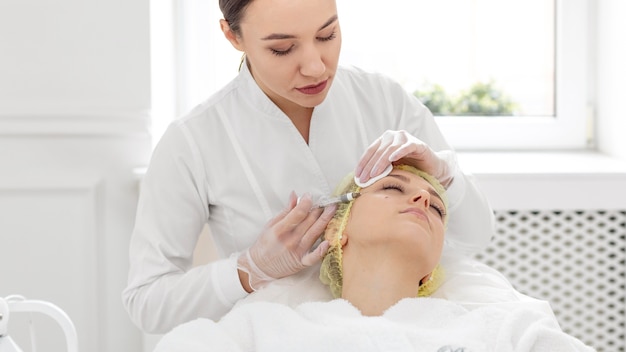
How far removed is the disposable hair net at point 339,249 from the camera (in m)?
1.60

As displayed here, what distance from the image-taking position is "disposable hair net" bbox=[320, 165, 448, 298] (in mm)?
1604

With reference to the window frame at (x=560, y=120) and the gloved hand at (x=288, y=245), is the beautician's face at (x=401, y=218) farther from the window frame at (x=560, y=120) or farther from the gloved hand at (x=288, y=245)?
the window frame at (x=560, y=120)

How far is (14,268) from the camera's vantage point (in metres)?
2.32

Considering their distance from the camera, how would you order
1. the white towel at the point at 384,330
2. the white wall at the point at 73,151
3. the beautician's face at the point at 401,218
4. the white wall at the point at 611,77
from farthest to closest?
1. the white wall at the point at 611,77
2. the white wall at the point at 73,151
3. the beautician's face at the point at 401,218
4. the white towel at the point at 384,330

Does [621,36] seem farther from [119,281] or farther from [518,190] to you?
[119,281]

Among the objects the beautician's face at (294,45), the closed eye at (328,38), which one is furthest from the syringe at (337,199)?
the closed eye at (328,38)

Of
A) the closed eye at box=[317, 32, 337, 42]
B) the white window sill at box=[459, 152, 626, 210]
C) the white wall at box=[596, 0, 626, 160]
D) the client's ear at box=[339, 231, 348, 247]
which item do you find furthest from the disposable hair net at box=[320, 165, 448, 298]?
the white wall at box=[596, 0, 626, 160]

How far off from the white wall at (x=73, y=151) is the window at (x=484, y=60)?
55cm

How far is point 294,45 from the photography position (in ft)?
5.23

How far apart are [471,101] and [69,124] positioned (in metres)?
1.29

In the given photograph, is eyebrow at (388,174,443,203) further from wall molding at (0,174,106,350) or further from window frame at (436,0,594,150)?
window frame at (436,0,594,150)

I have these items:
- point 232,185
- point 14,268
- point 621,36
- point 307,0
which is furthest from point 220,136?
point 621,36

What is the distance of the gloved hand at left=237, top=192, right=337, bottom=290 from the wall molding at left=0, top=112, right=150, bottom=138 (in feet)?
2.51

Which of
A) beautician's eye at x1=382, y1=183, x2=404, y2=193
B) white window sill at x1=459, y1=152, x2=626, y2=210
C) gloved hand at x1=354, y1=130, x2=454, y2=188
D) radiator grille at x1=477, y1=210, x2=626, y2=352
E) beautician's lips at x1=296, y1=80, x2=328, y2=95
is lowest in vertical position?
radiator grille at x1=477, y1=210, x2=626, y2=352
